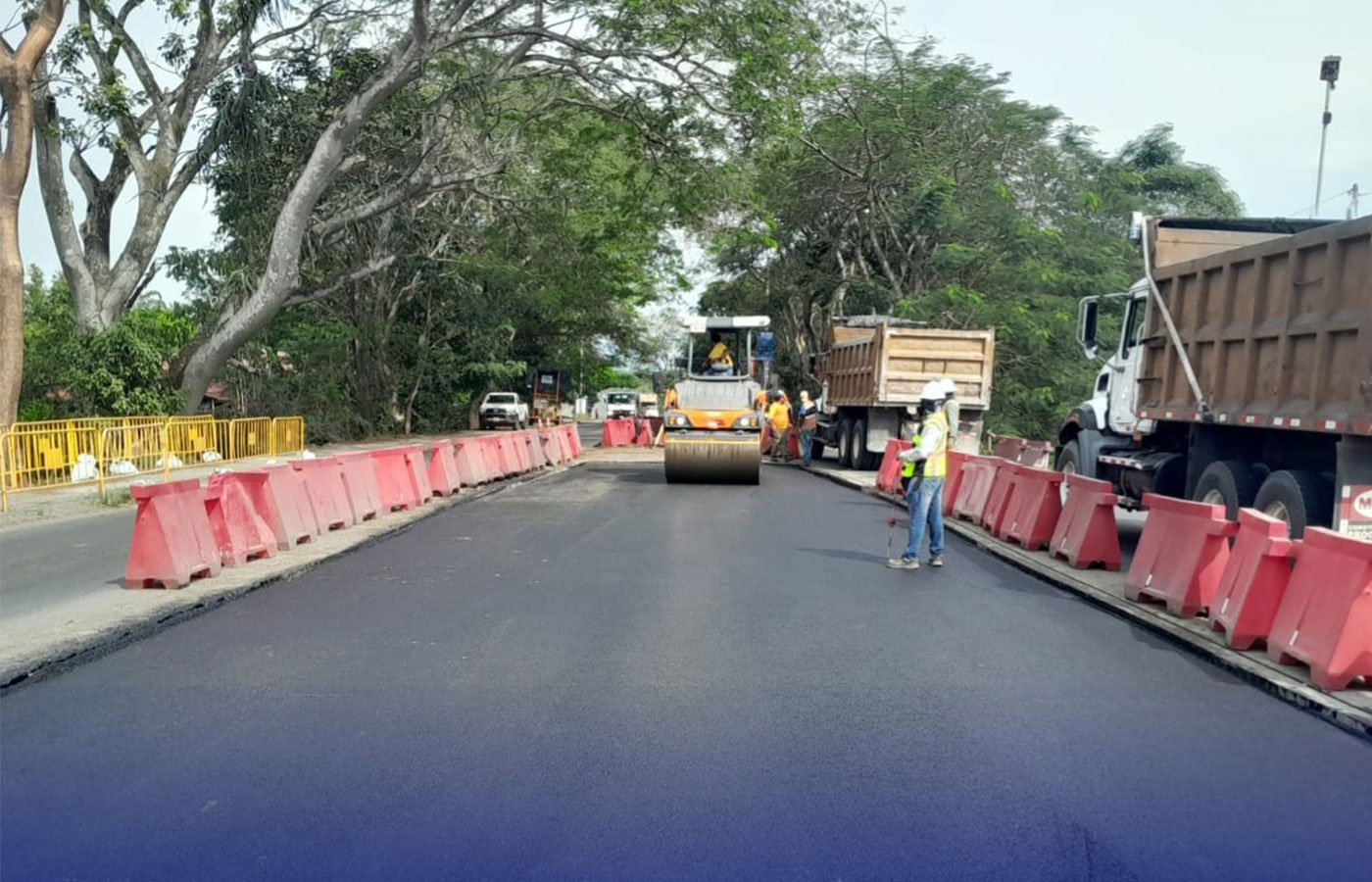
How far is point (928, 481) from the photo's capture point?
11242 mm

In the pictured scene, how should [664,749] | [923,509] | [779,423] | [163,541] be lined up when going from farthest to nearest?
[779,423] < [923,509] < [163,541] < [664,749]

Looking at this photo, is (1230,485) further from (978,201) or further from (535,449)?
(978,201)

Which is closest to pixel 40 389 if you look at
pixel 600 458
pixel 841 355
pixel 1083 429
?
pixel 600 458

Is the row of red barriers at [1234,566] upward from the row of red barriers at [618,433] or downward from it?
upward

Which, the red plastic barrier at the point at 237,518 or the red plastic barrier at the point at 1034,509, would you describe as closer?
the red plastic barrier at the point at 237,518

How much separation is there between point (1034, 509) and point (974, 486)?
9.16 feet

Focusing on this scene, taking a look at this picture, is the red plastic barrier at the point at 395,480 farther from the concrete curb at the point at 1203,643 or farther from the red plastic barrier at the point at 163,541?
the concrete curb at the point at 1203,643

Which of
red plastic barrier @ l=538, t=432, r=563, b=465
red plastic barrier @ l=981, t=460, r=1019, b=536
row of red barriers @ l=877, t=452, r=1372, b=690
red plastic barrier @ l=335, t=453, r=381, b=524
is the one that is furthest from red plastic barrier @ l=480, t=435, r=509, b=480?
row of red barriers @ l=877, t=452, r=1372, b=690

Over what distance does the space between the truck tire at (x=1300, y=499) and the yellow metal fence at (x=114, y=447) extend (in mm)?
15536

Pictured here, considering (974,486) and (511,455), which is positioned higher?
(974,486)

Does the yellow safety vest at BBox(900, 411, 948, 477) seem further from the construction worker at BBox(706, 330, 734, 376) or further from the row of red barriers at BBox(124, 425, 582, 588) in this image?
the construction worker at BBox(706, 330, 734, 376)

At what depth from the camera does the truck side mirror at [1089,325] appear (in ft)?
46.9

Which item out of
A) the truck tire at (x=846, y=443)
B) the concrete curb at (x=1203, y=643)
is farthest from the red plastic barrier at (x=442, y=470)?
the truck tire at (x=846, y=443)

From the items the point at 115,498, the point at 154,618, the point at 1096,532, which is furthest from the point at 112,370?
the point at 1096,532
